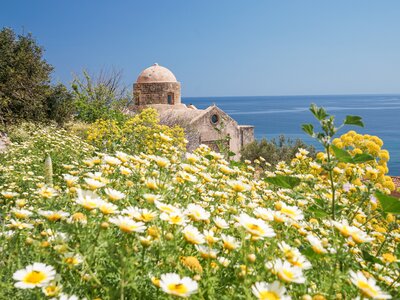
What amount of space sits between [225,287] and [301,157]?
127 inches

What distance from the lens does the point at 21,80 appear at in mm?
19266

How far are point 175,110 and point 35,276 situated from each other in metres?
29.5

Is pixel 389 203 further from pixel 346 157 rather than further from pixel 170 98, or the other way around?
pixel 170 98

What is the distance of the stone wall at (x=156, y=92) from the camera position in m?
32.6

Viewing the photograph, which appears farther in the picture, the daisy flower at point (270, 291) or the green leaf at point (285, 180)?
the green leaf at point (285, 180)

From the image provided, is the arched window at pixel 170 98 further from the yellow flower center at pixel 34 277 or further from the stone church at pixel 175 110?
the yellow flower center at pixel 34 277

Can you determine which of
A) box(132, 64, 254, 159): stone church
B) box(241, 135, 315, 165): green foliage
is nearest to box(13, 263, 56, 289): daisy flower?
box(241, 135, 315, 165): green foliage

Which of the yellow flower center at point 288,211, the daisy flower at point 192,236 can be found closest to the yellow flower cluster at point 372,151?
the yellow flower center at point 288,211

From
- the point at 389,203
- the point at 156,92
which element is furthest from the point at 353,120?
the point at 156,92

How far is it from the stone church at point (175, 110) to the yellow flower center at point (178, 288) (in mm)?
27077

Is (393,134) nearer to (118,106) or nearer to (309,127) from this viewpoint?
(118,106)

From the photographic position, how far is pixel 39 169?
7.29 meters

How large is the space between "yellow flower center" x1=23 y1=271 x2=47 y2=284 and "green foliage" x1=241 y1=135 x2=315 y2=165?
2079 cm

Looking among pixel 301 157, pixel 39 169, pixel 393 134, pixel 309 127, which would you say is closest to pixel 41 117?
pixel 39 169
